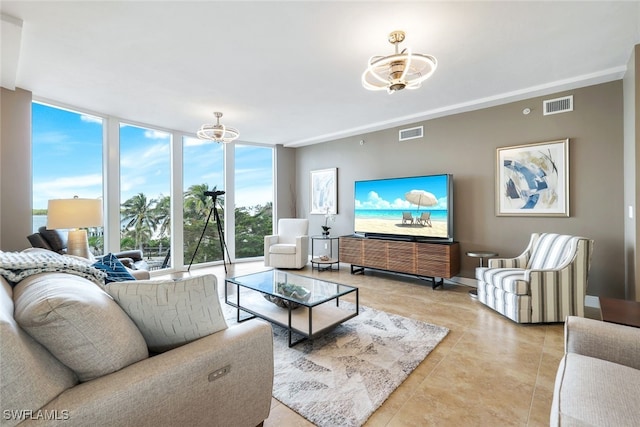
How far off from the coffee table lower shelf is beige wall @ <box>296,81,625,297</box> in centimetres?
252

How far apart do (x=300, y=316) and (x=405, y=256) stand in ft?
7.41

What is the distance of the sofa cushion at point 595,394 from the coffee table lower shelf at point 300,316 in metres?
1.48

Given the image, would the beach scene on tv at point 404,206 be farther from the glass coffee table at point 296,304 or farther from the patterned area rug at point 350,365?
the glass coffee table at point 296,304

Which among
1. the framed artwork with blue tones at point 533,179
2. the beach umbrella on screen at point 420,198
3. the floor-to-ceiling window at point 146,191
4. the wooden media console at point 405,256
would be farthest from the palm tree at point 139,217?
→ the framed artwork with blue tones at point 533,179

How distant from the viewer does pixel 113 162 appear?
430cm

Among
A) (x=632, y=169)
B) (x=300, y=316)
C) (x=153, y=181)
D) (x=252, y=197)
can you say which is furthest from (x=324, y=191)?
(x=632, y=169)

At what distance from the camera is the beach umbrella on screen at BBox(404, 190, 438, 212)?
4.09 meters

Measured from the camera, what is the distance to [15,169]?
315 cm

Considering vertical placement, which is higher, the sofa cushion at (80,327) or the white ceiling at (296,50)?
the white ceiling at (296,50)

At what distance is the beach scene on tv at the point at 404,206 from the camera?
4039 mm

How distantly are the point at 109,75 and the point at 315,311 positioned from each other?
10.7 ft

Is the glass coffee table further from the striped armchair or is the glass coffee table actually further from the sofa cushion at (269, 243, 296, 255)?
the sofa cushion at (269, 243, 296, 255)

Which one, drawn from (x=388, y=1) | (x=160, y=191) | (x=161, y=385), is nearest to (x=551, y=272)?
(x=388, y=1)

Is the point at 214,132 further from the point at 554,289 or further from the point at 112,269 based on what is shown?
the point at 554,289
